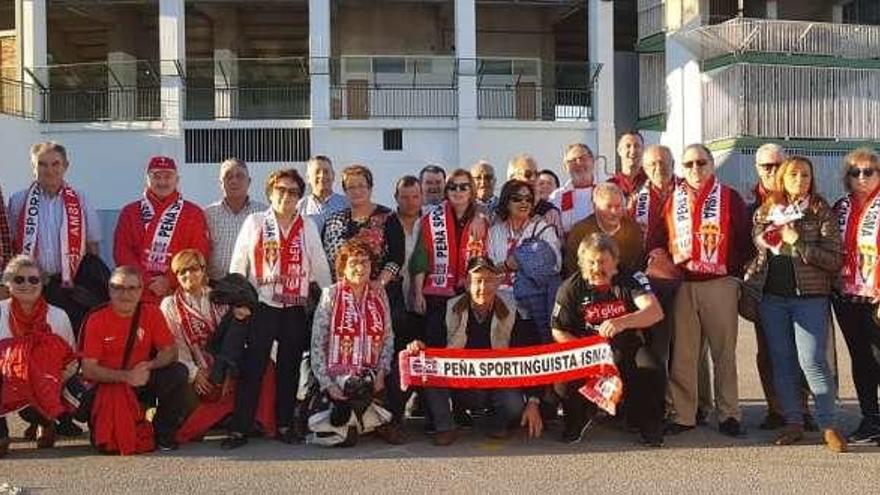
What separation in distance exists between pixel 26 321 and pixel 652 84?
28.1m

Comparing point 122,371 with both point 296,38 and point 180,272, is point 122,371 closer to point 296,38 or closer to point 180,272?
point 180,272

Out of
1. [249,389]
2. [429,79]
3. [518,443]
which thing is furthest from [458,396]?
[429,79]

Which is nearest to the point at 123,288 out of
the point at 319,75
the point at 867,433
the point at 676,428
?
the point at 676,428

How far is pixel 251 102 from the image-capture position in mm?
31375

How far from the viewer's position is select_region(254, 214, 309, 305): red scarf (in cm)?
785

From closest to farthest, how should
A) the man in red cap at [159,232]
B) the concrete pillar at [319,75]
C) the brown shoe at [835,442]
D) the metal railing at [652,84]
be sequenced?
1. the brown shoe at [835,442]
2. the man in red cap at [159,232]
3. the concrete pillar at [319,75]
4. the metal railing at [652,84]

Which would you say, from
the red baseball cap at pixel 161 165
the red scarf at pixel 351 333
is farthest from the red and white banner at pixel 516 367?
the red baseball cap at pixel 161 165

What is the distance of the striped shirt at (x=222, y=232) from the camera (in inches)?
334

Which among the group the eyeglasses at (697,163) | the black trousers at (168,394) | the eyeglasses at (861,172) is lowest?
the black trousers at (168,394)

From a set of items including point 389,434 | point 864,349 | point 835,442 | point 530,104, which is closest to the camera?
point 835,442

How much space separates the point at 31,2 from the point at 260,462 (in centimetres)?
2818

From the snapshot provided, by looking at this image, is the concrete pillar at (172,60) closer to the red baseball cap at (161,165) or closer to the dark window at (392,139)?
the dark window at (392,139)

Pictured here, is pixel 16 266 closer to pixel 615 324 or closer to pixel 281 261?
pixel 281 261

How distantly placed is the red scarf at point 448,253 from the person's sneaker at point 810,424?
2.76 metres
